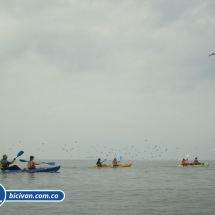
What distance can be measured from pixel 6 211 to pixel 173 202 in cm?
915

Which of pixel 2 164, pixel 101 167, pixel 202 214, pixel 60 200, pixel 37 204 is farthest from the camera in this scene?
pixel 101 167

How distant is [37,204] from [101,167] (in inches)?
1622

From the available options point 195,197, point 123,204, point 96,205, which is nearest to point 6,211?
point 96,205

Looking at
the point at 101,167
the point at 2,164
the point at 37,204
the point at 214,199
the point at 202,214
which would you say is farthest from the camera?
the point at 101,167

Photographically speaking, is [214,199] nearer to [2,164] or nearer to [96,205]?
[96,205]

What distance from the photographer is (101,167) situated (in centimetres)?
5769

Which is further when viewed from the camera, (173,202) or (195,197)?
(195,197)

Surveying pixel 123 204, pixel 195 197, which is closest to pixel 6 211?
pixel 123 204

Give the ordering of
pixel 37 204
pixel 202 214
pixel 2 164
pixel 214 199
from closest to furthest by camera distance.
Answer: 1. pixel 202 214
2. pixel 37 204
3. pixel 214 199
4. pixel 2 164

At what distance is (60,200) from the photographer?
1822cm

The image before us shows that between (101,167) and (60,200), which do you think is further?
(101,167)

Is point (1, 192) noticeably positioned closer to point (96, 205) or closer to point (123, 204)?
point (96, 205)

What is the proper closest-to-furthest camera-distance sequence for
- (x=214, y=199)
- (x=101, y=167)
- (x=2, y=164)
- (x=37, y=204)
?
(x=37, y=204) → (x=214, y=199) → (x=2, y=164) → (x=101, y=167)

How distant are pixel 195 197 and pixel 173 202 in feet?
8.93
